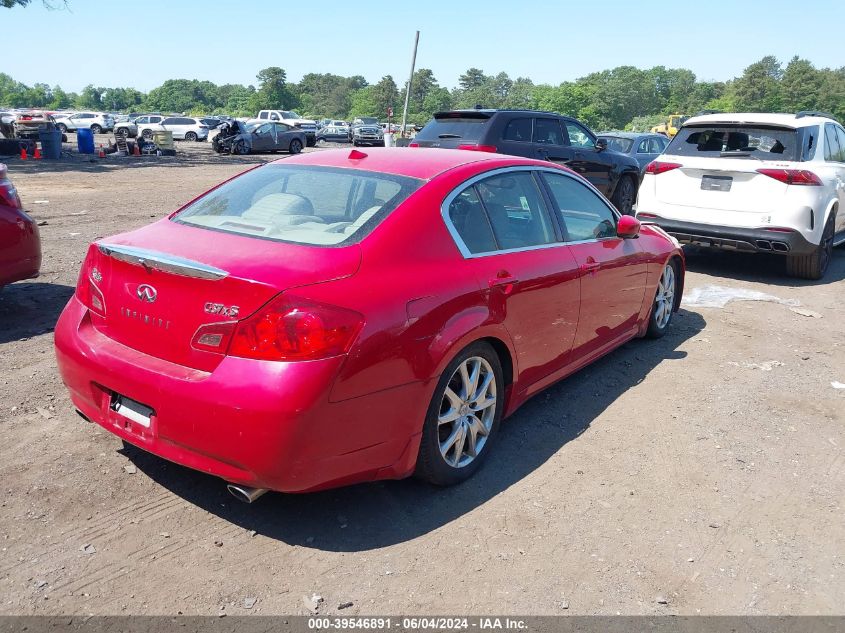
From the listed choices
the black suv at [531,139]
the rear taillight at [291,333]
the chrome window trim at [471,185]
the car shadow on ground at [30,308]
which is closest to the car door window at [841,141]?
the black suv at [531,139]

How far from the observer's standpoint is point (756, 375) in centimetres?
542

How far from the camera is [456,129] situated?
10445mm

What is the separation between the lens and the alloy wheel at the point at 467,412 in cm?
344

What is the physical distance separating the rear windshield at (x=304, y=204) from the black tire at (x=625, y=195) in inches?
380

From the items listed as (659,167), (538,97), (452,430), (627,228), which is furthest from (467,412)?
(538,97)

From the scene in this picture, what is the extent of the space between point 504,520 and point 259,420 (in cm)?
129

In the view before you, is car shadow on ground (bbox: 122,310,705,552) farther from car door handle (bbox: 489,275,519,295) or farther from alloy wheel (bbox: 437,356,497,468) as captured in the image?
car door handle (bbox: 489,275,519,295)

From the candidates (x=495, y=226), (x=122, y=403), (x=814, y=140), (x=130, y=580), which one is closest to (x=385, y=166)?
(x=495, y=226)

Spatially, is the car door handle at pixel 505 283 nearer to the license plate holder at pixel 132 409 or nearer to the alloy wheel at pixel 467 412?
the alloy wheel at pixel 467 412

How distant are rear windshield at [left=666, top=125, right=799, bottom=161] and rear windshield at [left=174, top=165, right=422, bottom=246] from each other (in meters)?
6.15

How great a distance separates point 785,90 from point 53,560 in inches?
5325

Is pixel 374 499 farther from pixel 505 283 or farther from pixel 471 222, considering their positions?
pixel 471 222

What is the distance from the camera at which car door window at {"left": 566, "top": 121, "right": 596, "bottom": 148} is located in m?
11.7

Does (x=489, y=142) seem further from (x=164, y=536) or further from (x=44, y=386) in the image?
(x=164, y=536)
